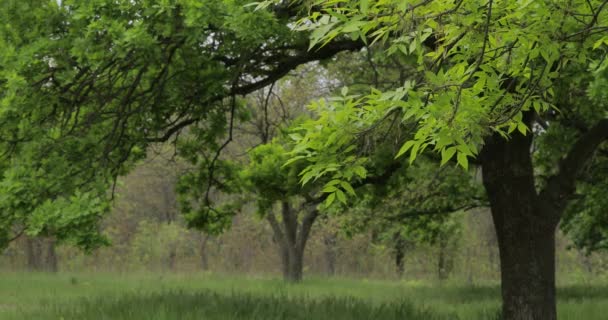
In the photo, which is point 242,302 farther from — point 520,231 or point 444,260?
point 444,260

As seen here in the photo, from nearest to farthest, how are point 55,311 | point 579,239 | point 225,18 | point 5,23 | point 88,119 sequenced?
1. point 225,18
2. point 5,23
3. point 88,119
4. point 55,311
5. point 579,239

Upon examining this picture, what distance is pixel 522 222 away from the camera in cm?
904

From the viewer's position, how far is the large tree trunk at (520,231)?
352 inches

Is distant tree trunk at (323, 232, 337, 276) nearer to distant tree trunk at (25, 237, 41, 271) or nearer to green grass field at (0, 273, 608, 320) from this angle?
green grass field at (0, 273, 608, 320)

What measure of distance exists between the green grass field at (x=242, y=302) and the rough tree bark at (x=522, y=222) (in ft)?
3.78

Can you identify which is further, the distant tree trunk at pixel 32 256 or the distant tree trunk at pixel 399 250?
the distant tree trunk at pixel 32 256

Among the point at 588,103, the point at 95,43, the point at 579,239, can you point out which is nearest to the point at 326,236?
the point at 579,239

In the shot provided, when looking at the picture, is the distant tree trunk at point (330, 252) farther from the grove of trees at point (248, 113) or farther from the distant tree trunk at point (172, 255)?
the grove of trees at point (248, 113)

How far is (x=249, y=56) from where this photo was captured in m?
8.74

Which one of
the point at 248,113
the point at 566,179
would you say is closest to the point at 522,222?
the point at 566,179

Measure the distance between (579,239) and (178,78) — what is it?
51.2 ft

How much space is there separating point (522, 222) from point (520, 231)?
13 centimetres

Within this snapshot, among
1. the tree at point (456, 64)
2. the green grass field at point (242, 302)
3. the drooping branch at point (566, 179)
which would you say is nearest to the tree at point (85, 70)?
the green grass field at point (242, 302)

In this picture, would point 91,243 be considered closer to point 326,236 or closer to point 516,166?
point 516,166
